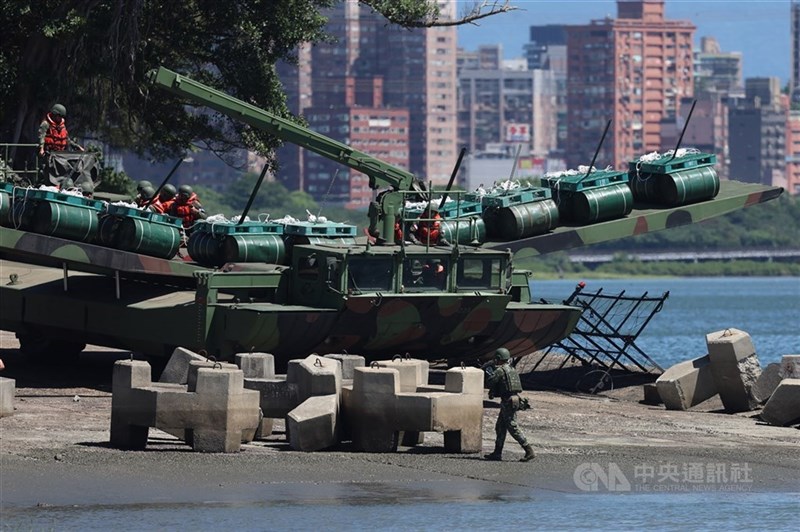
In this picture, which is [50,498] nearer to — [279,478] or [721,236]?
[279,478]

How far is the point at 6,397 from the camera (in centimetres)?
2823

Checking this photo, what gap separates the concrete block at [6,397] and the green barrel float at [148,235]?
435 cm

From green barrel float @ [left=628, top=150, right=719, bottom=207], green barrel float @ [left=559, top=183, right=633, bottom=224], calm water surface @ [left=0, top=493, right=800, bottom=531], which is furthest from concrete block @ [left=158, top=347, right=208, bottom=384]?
green barrel float @ [left=628, top=150, right=719, bottom=207]

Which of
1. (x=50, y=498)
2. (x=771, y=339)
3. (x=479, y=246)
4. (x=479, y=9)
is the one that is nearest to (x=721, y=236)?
(x=771, y=339)

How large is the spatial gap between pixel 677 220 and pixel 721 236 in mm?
158642

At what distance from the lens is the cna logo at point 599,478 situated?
23.8 meters

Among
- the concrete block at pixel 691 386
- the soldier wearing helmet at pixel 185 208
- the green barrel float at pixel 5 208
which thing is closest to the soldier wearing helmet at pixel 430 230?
the soldier wearing helmet at pixel 185 208

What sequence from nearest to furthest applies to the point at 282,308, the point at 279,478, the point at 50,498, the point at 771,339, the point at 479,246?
the point at 50,498 < the point at 279,478 < the point at 282,308 < the point at 479,246 < the point at 771,339

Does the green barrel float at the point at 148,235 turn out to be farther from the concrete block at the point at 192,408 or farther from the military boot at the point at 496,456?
the military boot at the point at 496,456

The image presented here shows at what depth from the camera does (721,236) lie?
19438cm

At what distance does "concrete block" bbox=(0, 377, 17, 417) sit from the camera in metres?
28.1

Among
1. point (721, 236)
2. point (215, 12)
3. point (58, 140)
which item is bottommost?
point (721, 236)

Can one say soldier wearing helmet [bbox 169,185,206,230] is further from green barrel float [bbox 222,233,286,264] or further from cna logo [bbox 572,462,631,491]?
cna logo [bbox 572,462,631,491]

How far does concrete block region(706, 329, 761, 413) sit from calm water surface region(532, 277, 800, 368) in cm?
521
